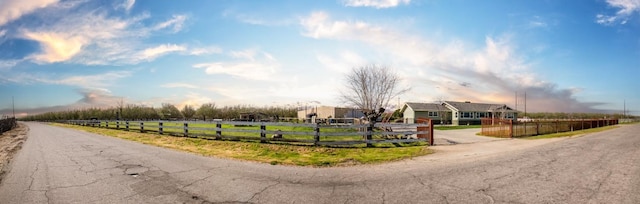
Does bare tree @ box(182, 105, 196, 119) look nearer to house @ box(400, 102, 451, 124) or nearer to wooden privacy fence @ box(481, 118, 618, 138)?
house @ box(400, 102, 451, 124)

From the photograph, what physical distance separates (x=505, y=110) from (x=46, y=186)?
68.9 m

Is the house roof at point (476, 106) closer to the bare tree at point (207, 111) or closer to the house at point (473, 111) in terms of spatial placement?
the house at point (473, 111)

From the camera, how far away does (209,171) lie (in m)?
8.22

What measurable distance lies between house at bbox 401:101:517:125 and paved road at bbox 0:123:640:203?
154 feet

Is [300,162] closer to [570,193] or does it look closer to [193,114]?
[570,193]

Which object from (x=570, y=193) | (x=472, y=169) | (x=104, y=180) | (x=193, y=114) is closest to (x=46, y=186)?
(x=104, y=180)

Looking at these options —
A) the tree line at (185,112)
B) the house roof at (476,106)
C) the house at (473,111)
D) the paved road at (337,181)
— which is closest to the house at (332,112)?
the tree line at (185,112)

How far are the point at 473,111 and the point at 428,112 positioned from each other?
33.0ft

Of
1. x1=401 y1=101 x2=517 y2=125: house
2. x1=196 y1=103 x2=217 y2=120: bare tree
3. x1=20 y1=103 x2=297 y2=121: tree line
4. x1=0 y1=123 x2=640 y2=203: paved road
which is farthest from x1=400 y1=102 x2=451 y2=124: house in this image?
x1=0 y1=123 x2=640 y2=203: paved road

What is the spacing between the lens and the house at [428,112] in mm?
56625

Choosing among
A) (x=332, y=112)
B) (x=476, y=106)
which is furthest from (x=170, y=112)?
(x=476, y=106)

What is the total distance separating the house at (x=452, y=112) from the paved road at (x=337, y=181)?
46895 mm

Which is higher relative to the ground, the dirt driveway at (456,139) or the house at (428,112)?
the house at (428,112)

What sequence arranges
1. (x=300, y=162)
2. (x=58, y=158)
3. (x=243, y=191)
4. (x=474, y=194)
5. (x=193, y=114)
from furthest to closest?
(x=193, y=114)
(x=58, y=158)
(x=300, y=162)
(x=243, y=191)
(x=474, y=194)
